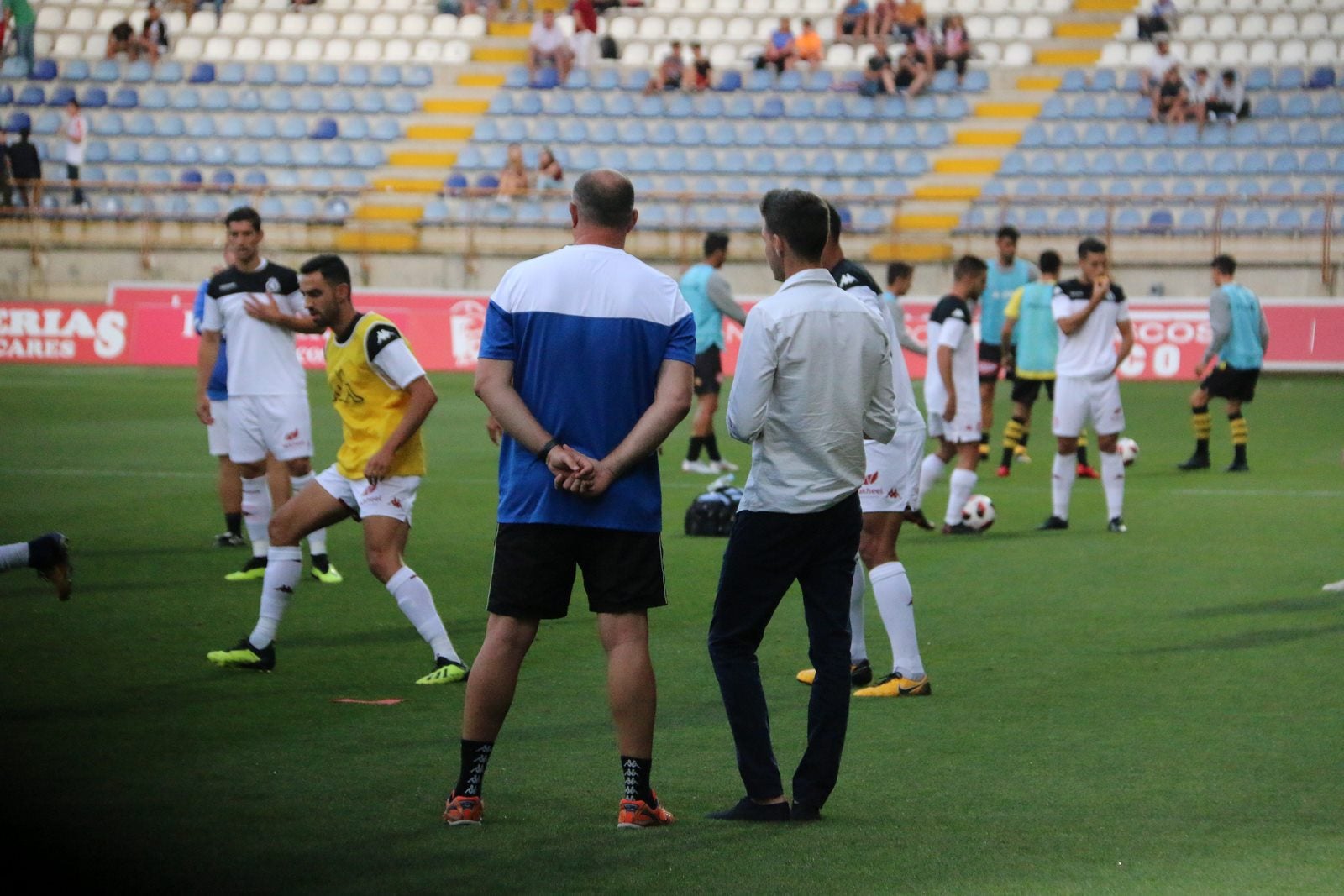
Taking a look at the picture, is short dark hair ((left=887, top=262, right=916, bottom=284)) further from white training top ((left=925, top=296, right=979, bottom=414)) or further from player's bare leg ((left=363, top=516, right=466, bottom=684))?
player's bare leg ((left=363, top=516, right=466, bottom=684))

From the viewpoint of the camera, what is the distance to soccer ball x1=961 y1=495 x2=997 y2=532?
41.0 ft

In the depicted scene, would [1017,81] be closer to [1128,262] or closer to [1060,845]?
[1128,262]

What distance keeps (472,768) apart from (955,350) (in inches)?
294

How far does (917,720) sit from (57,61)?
3368 centimetres

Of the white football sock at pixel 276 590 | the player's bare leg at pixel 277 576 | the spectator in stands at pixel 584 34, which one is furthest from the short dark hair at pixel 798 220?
the spectator in stands at pixel 584 34

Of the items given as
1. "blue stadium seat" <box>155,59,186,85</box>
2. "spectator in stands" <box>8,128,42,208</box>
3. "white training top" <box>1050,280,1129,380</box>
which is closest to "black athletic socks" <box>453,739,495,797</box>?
"white training top" <box>1050,280,1129,380</box>

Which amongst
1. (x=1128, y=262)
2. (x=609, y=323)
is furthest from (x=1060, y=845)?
(x=1128, y=262)

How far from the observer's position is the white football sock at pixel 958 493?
12.6 metres

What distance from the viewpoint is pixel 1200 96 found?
3089 cm

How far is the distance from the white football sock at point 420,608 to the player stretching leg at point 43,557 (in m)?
1.72

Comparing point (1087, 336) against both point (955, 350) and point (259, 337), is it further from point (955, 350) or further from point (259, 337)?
point (259, 337)

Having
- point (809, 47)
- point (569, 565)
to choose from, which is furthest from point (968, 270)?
point (809, 47)

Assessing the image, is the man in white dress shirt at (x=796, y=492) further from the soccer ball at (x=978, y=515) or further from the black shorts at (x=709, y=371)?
the black shorts at (x=709, y=371)

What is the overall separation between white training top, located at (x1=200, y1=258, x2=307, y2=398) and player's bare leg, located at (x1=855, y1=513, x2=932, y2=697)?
4.26 m
